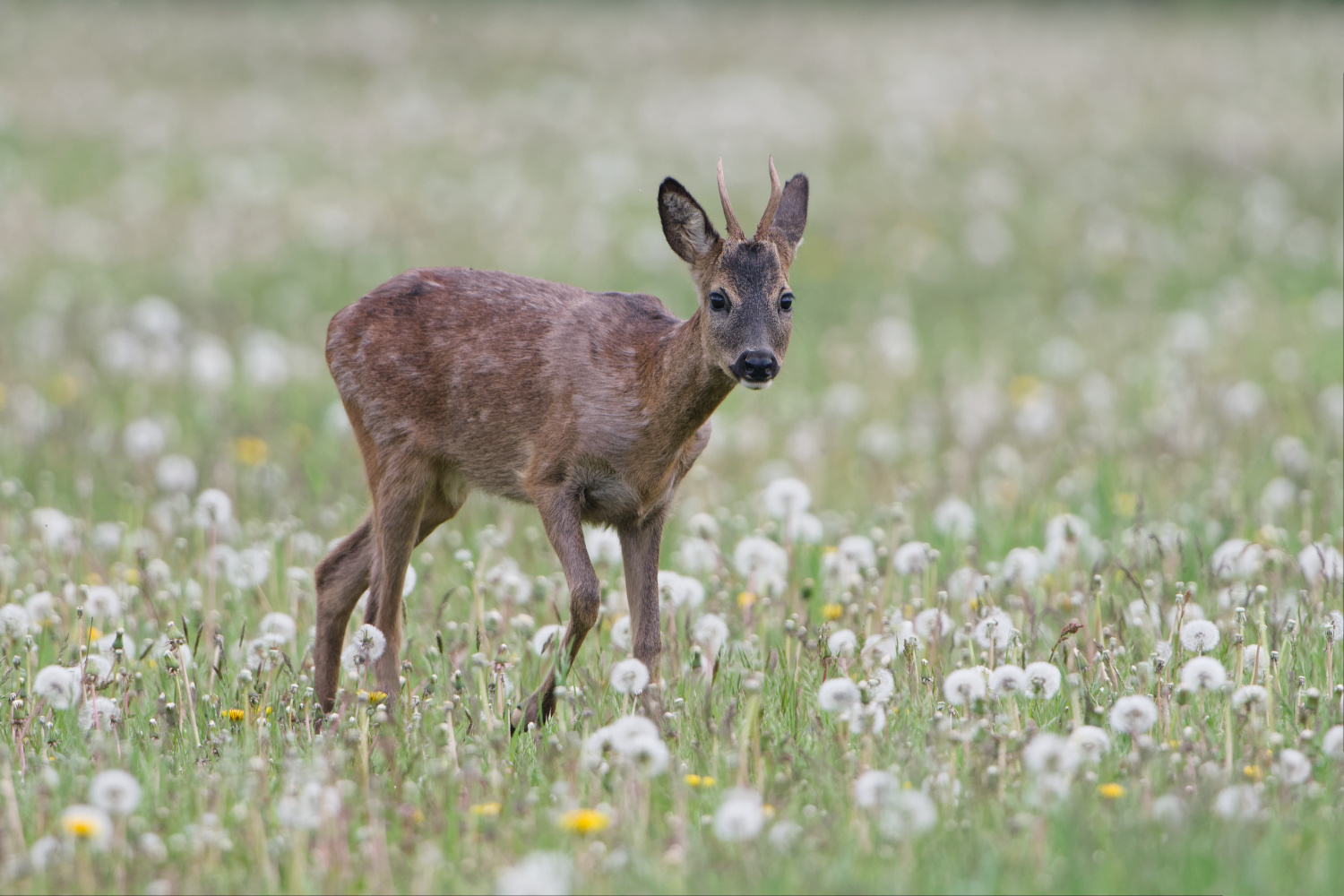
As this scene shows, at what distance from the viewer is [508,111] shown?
18.6 m

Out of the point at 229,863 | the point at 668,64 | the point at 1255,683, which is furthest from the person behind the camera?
the point at 668,64

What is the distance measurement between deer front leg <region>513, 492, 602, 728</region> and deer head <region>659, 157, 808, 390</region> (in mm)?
654

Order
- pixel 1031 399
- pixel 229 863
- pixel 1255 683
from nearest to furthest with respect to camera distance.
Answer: pixel 229 863 < pixel 1255 683 < pixel 1031 399

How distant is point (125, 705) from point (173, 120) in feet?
45.9

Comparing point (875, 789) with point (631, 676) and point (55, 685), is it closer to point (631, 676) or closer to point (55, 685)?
point (631, 676)

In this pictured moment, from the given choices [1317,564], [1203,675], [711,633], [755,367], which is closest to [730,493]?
[1317,564]

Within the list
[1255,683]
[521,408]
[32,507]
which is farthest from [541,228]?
[1255,683]

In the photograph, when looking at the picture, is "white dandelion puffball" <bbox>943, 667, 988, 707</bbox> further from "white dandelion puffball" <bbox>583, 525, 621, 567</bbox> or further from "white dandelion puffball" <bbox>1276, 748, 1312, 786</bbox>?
"white dandelion puffball" <bbox>583, 525, 621, 567</bbox>

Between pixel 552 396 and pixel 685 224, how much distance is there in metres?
0.68

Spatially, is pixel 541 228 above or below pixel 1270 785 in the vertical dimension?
above

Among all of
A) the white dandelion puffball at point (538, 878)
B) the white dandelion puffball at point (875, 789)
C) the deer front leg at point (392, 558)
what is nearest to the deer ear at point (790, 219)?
the deer front leg at point (392, 558)

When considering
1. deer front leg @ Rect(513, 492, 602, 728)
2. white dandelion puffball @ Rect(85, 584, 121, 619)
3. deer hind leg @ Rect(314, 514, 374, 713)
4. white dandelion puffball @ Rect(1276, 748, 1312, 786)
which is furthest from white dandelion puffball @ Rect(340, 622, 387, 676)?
white dandelion puffball @ Rect(1276, 748, 1312, 786)

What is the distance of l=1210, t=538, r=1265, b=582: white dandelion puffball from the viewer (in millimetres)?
5723

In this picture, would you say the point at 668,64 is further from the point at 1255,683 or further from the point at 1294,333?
the point at 1255,683
